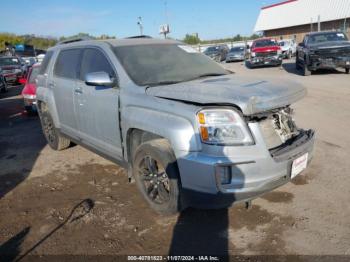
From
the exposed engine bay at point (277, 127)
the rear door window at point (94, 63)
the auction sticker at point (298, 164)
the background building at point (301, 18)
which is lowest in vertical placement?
the auction sticker at point (298, 164)

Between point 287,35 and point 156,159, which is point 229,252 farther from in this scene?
point 287,35

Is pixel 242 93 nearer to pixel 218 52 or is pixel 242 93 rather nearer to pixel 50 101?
pixel 50 101

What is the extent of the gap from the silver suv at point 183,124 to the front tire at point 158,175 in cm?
1

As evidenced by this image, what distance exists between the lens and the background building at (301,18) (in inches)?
1574

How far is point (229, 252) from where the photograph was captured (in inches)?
117

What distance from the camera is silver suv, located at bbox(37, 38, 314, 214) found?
9.70 ft

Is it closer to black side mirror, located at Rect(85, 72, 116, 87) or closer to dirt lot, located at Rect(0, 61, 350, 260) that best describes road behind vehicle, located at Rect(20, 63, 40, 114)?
dirt lot, located at Rect(0, 61, 350, 260)

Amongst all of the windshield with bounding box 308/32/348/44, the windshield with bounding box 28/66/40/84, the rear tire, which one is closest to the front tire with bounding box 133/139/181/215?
the rear tire

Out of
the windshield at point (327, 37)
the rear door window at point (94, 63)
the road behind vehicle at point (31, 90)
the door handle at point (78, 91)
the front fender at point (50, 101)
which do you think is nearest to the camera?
the rear door window at point (94, 63)

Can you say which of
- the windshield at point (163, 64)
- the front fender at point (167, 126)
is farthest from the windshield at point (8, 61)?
the front fender at point (167, 126)

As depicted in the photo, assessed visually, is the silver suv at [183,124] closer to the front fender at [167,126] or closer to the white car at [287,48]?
the front fender at [167,126]

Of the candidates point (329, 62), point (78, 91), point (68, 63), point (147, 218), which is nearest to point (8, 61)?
point (329, 62)

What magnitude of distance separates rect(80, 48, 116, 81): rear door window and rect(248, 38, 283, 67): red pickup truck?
17653mm

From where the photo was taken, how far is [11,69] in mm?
20969
